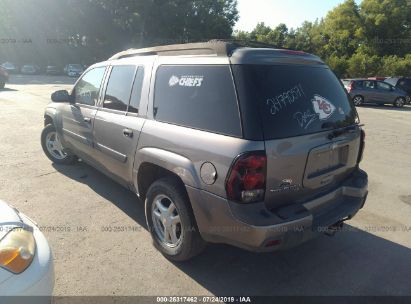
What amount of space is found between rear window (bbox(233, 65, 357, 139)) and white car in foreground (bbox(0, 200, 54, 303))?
1797mm

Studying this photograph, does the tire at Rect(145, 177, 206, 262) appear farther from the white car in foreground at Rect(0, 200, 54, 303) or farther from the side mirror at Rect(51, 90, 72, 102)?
the side mirror at Rect(51, 90, 72, 102)

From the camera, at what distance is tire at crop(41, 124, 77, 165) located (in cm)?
602

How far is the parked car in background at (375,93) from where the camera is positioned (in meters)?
18.4

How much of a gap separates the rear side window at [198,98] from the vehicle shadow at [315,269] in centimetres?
138

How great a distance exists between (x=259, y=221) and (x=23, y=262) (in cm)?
161

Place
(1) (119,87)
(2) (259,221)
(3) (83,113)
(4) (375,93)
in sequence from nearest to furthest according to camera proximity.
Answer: (2) (259,221) < (1) (119,87) < (3) (83,113) < (4) (375,93)

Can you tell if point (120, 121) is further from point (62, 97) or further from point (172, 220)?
point (62, 97)

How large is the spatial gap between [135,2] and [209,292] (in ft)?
150

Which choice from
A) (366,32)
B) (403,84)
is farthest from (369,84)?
(366,32)

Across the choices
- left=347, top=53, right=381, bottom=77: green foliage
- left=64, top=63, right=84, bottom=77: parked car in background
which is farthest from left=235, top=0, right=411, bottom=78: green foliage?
left=64, top=63, right=84, bottom=77: parked car in background

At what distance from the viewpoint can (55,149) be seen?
614 cm

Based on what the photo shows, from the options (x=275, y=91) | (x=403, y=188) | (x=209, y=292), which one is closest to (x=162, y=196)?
(x=209, y=292)

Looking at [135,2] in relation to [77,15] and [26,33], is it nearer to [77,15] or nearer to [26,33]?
[77,15]

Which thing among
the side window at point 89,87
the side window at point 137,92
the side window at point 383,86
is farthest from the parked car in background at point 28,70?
the side window at point 137,92
